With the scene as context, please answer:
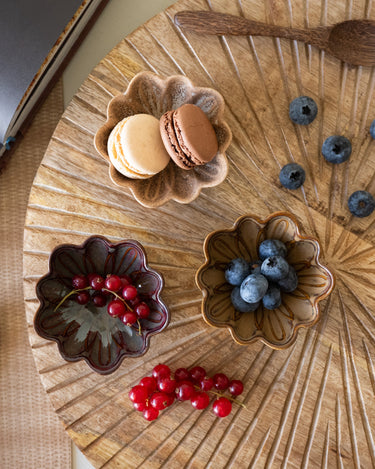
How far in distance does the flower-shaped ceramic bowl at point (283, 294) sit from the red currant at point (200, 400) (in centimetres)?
15

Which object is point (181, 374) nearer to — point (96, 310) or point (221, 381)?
point (221, 381)

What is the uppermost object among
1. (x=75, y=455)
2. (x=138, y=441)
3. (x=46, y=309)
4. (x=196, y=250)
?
(x=196, y=250)

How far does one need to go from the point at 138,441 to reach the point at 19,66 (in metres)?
0.81

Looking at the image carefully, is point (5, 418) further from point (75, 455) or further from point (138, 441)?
point (138, 441)

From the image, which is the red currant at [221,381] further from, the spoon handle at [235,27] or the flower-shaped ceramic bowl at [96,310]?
the spoon handle at [235,27]

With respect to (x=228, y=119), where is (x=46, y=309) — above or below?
below

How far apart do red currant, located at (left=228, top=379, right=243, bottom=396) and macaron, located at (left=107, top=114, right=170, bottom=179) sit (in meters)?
0.42

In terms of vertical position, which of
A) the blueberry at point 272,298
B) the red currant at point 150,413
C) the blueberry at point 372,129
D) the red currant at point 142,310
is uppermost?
the blueberry at point 372,129

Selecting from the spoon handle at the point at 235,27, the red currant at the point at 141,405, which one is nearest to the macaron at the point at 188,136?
the spoon handle at the point at 235,27

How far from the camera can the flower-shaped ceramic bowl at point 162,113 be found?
83 cm

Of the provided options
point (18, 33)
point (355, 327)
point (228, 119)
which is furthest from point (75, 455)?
point (18, 33)

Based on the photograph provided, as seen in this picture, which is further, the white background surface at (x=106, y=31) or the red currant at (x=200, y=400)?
the white background surface at (x=106, y=31)

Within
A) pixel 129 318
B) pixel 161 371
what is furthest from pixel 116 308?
pixel 161 371

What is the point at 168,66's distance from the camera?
94 cm
